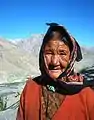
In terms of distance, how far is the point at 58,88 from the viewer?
7.17ft

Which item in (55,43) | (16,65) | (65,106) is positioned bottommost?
(65,106)

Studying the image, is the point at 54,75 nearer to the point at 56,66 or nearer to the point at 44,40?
the point at 56,66

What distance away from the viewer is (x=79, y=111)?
2.09 meters

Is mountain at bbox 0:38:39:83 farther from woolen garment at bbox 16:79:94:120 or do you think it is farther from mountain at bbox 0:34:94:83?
woolen garment at bbox 16:79:94:120

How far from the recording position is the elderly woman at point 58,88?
2.09 meters

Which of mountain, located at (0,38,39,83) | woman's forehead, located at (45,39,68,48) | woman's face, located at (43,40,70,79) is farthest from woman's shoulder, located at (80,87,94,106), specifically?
mountain, located at (0,38,39,83)

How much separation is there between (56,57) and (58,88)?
0.67 ft

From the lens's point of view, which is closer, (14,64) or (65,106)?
(65,106)

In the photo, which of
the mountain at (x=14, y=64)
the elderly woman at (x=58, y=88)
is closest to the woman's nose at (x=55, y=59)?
the elderly woman at (x=58, y=88)

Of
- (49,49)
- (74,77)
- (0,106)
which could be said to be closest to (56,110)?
(74,77)

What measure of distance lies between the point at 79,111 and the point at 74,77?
209 mm

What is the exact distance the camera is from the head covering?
6.93ft

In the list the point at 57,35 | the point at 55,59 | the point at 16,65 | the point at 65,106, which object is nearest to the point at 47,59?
the point at 55,59

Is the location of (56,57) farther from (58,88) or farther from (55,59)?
(58,88)
